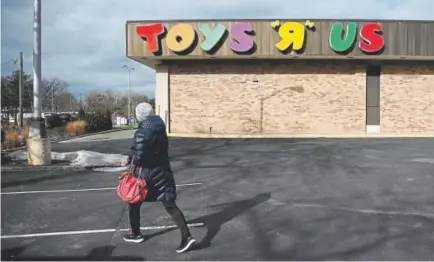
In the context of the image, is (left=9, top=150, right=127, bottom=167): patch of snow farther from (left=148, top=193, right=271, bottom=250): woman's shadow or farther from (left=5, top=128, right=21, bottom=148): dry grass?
(left=148, top=193, right=271, bottom=250): woman's shadow

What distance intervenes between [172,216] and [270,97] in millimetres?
18197

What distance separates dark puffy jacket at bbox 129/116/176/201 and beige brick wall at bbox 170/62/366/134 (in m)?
17.9

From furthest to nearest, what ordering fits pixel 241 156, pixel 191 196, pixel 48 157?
1. pixel 241 156
2. pixel 48 157
3. pixel 191 196

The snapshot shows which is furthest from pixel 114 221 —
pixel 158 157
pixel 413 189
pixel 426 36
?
pixel 426 36

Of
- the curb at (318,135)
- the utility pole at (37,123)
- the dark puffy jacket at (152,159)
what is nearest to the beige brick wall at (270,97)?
the curb at (318,135)

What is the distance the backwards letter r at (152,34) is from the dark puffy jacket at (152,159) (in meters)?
16.8

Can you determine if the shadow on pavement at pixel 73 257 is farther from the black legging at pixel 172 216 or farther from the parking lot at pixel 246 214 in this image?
the black legging at pixel 172 216

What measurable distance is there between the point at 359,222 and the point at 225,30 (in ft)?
53.7

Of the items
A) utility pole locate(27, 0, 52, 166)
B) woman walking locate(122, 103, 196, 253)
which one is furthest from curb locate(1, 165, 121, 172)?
woman walking locate(122, 103, 196, 253)

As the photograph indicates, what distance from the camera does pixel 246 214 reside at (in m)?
6.80

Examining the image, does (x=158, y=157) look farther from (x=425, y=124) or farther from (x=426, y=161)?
(x=425, y=124)

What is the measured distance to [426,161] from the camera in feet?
39.9

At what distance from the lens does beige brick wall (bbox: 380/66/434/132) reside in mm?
23328

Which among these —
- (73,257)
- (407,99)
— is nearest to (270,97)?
(407,99)
